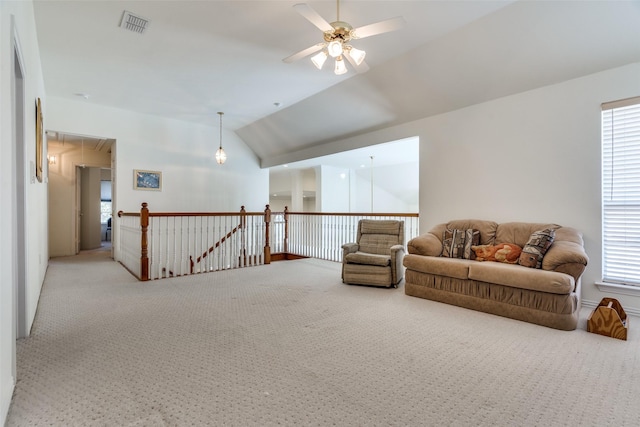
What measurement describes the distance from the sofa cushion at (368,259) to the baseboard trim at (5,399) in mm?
3434

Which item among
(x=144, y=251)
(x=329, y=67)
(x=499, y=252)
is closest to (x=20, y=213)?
(x=144, y=251)

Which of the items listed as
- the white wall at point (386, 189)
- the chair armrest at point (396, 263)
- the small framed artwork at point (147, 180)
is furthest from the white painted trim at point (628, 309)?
the small framed artwork at point (147, 180)

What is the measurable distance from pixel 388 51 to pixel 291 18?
137 cm

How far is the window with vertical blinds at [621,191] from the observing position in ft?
10.4

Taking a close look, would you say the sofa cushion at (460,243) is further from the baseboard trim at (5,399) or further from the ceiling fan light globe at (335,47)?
the baseboard trim at (5,399)

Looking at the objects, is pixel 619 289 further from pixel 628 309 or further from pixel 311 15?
pixel 311 15

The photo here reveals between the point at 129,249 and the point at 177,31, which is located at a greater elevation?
the point at 177,31

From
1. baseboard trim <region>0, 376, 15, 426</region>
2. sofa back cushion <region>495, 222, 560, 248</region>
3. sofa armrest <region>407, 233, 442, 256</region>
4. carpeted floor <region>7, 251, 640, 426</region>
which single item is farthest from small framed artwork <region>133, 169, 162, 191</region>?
sofa back cushion <region>495, 222, 560, 248</region>

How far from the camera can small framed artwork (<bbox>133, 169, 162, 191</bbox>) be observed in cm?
641

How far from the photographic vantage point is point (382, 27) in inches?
99.3

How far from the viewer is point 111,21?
3268mm

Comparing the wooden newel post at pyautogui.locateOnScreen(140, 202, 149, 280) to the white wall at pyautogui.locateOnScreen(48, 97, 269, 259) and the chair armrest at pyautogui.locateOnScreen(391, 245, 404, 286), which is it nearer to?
the white wall at pyautogui.locateOnScreen(48, 97, 269, 259)

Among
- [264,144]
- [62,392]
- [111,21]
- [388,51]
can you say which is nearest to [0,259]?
[62,392]

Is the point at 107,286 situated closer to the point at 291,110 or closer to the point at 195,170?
the point at 195,170
